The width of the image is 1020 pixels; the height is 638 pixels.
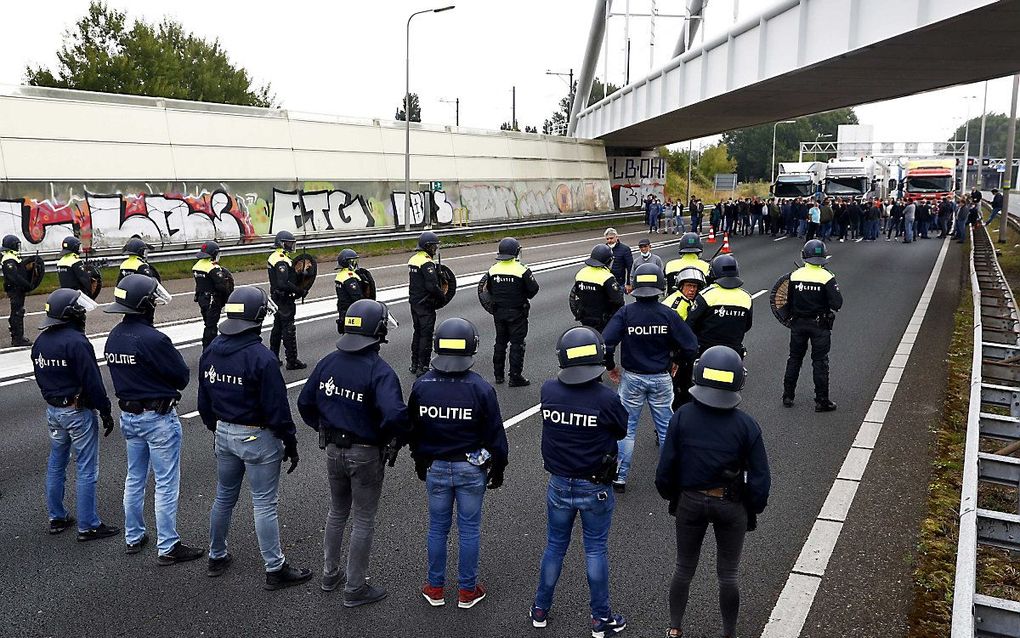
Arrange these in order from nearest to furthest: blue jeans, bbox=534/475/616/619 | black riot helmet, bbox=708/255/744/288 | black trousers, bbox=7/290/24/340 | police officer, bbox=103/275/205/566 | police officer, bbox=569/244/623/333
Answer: blue jeans, bbox=534/475/616/619 < police officer, bbox=103/275/205/566 < black riot helmet, bbox=708/255/744/288 < police officer, bbox=569/244/623/333 < black trousers, bbox=7/290/24/340

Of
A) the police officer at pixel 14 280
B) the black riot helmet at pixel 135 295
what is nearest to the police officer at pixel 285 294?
the police officer at pixel 14 280

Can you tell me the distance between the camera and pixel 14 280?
13070mm

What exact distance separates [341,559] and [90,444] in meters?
2.34

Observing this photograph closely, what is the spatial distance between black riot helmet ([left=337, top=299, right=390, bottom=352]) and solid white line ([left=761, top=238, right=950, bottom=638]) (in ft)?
10.5

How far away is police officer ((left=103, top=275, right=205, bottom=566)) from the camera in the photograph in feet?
19.1

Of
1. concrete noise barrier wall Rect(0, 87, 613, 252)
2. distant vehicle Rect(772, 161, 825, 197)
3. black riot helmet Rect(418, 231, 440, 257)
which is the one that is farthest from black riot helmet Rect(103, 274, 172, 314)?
distant vehicle Rect(772, 161, 825, 197)

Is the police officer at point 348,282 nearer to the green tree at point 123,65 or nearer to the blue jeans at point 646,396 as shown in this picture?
the blue jeans at point 646,396

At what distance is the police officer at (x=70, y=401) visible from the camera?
610cm

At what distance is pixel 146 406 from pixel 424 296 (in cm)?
595

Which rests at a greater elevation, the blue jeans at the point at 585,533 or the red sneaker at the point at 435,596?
the blue jeans at the point at 585,533

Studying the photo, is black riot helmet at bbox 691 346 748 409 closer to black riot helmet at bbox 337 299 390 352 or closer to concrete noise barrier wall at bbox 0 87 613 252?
black riot helmet at bbox 337 299 390 352

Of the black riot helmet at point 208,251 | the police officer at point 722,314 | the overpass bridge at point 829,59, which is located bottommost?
the police officer at point 722,314

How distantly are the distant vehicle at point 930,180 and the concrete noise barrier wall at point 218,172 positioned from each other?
74.1 ft

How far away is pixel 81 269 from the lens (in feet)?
42.2
